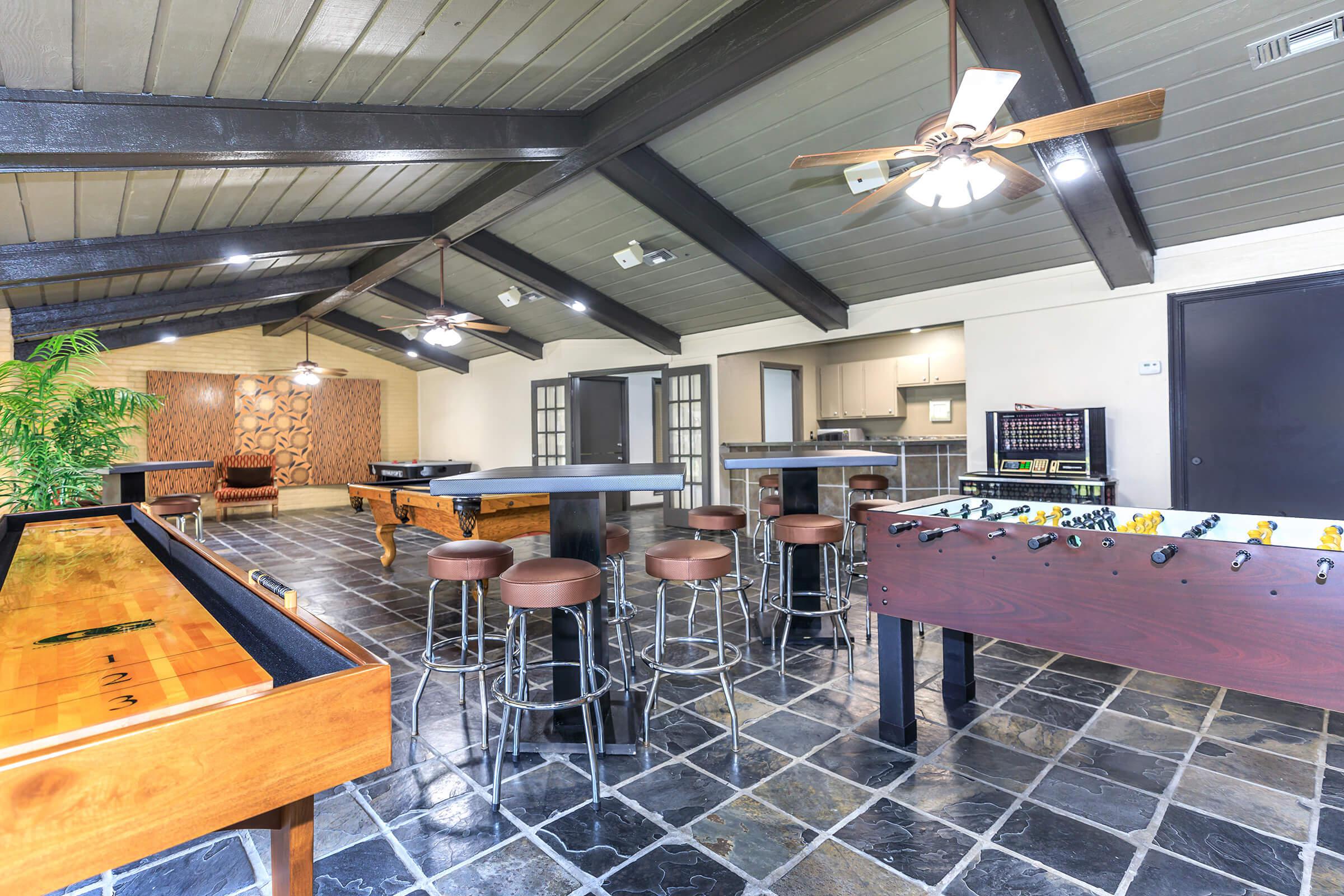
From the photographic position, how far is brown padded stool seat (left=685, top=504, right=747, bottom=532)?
12.3ft

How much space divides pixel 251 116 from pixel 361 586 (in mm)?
3546

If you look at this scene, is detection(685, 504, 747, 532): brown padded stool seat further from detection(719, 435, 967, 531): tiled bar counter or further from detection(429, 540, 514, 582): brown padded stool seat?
detection(719, 435, 967, 531): tiled bar counter

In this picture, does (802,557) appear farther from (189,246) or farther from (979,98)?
(189,246)

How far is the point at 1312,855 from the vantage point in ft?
6.00

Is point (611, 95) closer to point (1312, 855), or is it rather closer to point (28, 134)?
point (28, 134)

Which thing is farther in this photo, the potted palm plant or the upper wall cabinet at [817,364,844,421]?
the upper wall cabinet at [817,364,844,421]

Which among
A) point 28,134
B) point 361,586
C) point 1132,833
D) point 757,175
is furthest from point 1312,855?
point 361,586

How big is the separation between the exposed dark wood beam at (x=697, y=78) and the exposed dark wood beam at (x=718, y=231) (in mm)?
293

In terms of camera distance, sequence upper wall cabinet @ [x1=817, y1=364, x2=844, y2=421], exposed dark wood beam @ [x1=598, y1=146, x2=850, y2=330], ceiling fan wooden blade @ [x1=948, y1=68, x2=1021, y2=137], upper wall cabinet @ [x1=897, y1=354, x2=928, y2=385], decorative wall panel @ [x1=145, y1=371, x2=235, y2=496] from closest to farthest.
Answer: ceiling fan wooden blade @ [x1=948, y1=68, x2=1021, y2=137]
exposed dark wood beam @ [x1=598, y1=146, x2=850, y2=330]
upper wall cabinet @ [x1=897, y1=354, x2=928, y2=385]
upper wall cabinet @ [x1=817, y1=364, x2=844, y2=421]
decorative wall panel @ [x1=145, y1=371, x2=235, y2=496]

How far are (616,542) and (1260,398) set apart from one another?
4.30 meters

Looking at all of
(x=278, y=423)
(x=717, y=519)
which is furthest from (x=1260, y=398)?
(x=278, y=423)

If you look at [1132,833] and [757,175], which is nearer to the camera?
[1132,833]

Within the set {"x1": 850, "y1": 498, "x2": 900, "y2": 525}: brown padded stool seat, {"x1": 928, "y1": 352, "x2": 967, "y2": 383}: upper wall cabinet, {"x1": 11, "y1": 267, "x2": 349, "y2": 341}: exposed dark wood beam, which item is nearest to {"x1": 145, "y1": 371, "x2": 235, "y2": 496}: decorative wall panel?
{"x1": 11, "y1": 267, "x2": 349, "y2": 341}: exposed dark wood beam

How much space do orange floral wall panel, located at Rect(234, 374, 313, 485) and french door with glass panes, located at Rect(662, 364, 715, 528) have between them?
259 inches
